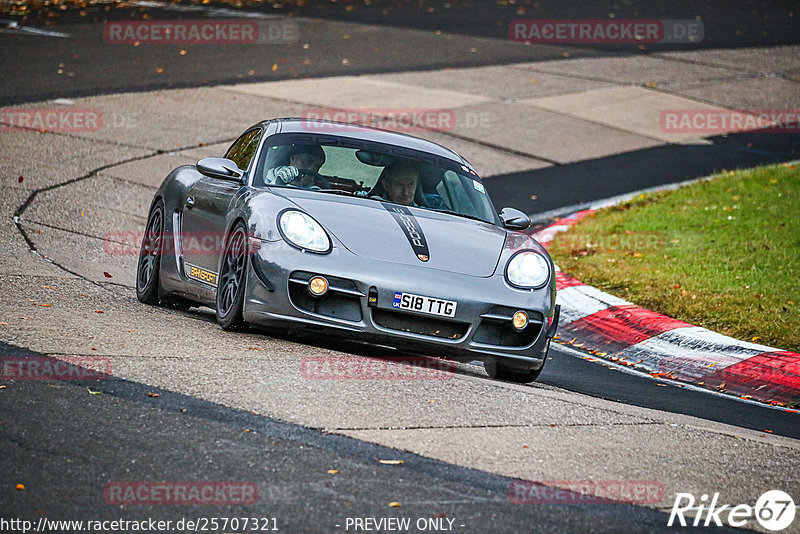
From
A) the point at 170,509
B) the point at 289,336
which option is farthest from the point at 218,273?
the point at 170,509

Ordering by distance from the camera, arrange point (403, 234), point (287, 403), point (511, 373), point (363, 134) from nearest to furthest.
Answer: point (287, 403)
point (403, 234)
point (511, 373)
point (363, 134)

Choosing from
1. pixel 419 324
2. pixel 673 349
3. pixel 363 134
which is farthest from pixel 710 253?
pixel 419 324

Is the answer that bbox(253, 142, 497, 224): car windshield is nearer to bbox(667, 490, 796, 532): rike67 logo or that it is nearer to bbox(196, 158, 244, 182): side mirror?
bbox(196, 158, 244, 182): side mirror

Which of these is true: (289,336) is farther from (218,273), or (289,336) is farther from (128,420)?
(128,420)

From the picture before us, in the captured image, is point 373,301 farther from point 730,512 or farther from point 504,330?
point 730,512

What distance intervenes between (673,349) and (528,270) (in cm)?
198

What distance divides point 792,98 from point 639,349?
45.1 feet

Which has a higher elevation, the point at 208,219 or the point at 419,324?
the point at 208,219

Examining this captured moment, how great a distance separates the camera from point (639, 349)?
8.54 meters

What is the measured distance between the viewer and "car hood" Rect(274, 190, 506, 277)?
667 centimetres

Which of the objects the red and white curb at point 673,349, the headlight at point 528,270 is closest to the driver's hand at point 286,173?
the headlight at point 528,270

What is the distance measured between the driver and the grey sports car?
0.03 ft

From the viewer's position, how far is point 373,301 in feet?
21.1

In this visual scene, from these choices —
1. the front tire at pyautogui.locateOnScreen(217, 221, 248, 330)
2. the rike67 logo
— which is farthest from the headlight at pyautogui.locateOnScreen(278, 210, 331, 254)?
the rike67 logo
